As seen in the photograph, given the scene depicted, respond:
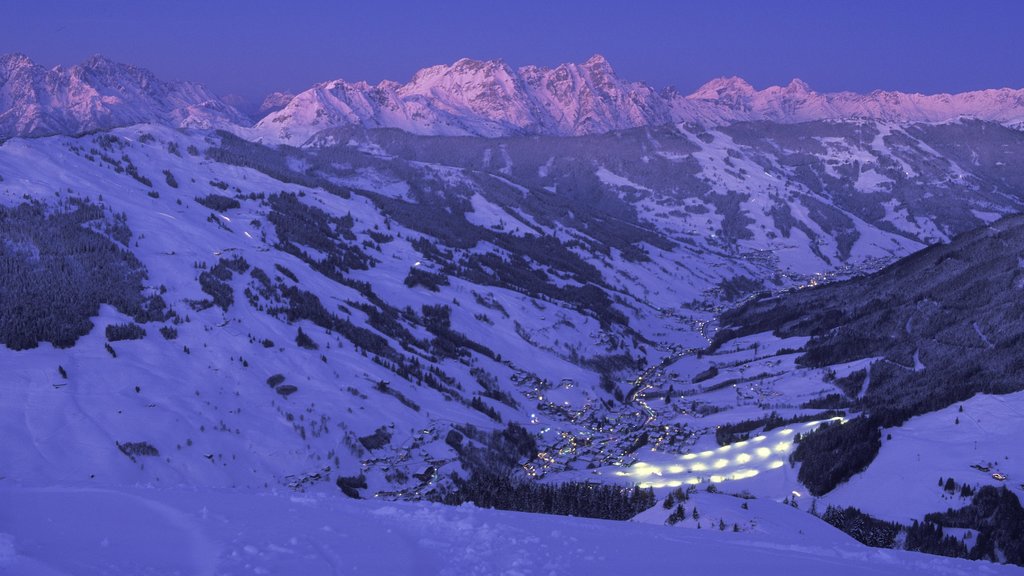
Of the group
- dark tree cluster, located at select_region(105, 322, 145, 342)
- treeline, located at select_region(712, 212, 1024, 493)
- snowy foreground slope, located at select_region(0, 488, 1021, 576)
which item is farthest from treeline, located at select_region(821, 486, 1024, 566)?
dark tree cluster, located at select_region(105, 322, 145, 342)

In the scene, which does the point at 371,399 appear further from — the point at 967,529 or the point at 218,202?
the point at 218,202

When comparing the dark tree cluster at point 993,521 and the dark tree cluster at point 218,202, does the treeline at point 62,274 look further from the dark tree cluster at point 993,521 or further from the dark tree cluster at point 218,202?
the dark tree cluster at point 993,521

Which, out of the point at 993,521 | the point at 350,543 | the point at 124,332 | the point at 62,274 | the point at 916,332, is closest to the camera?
the point at 350,543

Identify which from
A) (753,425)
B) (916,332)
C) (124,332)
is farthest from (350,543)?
(916,332)

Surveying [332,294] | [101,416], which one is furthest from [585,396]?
[101,416]

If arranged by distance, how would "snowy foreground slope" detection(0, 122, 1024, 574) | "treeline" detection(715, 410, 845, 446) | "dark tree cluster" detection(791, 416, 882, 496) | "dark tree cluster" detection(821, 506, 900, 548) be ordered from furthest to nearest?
1. "treeline" detection(715, 410, 845, 446)
2. "dark tree cluster" detection(791, 416, 882, 496)
3. "dark tree cluster" detection(821, 506, 900, 548)
4. "snowy foreground slope" detection(0, 122, 1024, 574)

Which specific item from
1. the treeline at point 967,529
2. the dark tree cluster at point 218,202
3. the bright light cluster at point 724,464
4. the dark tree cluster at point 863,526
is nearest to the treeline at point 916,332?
the bright light cluster at point 724,464

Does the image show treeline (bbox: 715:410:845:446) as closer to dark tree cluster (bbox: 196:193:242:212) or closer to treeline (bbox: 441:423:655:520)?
treeline (bbox: 441:423:655:520)

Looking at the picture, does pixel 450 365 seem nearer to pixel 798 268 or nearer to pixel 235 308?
pixel 235 308
